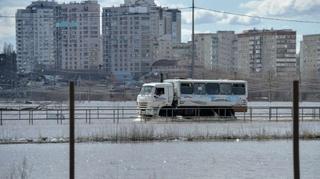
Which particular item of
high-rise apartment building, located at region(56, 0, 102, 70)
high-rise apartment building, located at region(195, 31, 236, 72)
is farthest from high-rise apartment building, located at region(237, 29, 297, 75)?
high-rise apartment building, located at region(56, 0, 102, 70)

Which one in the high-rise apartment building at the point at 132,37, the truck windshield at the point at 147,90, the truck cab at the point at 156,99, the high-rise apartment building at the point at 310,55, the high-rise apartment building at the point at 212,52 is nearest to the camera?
the truck cab at the point at 156,99

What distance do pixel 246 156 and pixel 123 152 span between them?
15.6 feet

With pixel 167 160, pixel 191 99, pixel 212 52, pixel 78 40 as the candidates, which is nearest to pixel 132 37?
pixel 78 40

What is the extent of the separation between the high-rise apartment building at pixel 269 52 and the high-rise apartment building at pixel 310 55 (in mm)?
3852

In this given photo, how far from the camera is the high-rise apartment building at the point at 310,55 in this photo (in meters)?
186

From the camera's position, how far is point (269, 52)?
194 m

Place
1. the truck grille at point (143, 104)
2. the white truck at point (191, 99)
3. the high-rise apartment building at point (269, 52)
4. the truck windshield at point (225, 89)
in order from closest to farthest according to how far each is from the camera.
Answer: the white truck at point (191, 99) → the truck grille at point (143, 104) → the truck windshield at point (225, 89) → the high-rise apartment building at point (269, 52)

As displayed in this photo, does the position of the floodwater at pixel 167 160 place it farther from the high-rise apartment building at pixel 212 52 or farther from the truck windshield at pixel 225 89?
the high-rise apartment building at pixel 212 52

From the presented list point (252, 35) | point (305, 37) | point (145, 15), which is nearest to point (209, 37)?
point (252, 35)

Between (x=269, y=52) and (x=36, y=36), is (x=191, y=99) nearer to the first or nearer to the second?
(x=36, y=36)

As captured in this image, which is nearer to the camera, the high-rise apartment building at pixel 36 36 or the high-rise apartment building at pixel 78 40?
the high-rise apartment building at pixel 36 36

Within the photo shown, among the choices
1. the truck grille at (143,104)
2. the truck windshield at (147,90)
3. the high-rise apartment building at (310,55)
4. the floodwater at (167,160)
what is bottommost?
the floodwater at (167,160)

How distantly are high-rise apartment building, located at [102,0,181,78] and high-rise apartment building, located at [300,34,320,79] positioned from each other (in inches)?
1379

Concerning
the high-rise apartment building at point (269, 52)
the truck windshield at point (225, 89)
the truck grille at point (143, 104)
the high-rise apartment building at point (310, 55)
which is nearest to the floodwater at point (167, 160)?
the truck grille at point (143, 104)
